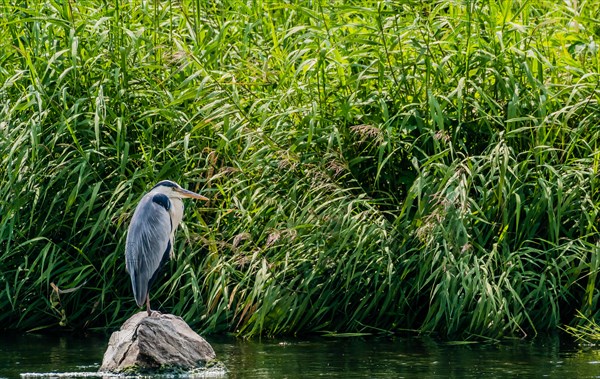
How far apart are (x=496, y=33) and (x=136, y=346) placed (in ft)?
10.0

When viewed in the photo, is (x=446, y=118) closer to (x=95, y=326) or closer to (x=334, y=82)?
(x=334, y=82)

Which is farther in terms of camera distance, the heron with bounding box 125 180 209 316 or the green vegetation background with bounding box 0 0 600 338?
the green vegetation background with bounding box 0 0 600 338

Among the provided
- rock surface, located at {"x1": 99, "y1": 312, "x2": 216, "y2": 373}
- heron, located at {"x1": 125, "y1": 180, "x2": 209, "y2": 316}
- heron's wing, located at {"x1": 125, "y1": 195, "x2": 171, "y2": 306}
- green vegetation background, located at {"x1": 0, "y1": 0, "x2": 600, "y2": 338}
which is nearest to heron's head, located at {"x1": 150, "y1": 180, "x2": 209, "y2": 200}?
heron, located at {"x1": 125, "y1": 180, "x2": 209, "y2": 316}

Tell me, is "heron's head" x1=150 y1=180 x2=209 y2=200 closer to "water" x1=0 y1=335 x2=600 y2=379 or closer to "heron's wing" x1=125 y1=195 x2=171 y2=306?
"heron's wing" x1=125 y1=195 x2=171 y2=306

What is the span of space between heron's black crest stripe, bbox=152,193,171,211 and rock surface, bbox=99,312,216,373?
2.46 feet

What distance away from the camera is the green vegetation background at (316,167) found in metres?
6.85

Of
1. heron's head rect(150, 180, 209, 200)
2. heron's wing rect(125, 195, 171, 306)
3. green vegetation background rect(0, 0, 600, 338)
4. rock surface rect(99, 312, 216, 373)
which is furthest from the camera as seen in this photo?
green vegetation background rect(0, 0, 600, 338)

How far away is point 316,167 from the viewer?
7.16 m

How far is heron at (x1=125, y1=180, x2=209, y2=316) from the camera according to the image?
6355 millimetres

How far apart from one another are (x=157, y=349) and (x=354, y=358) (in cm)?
112

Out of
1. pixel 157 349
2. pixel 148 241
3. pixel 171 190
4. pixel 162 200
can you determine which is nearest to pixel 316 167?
pixel 171 190

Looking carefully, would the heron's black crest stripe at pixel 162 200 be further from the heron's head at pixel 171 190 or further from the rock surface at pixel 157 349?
the rock surface at pixel 157 349

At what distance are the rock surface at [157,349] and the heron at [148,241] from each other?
1.44 feet

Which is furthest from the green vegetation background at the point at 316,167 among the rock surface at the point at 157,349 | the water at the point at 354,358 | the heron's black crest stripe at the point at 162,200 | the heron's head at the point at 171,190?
the rock surface at the point at 157,349
